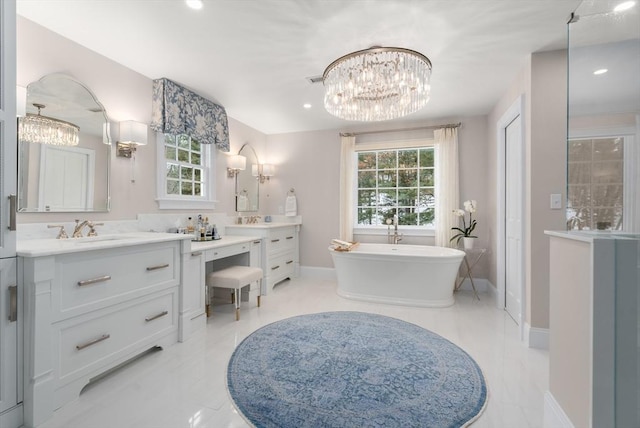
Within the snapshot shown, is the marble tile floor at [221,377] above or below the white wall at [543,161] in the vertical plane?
below

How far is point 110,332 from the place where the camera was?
73.7 inches

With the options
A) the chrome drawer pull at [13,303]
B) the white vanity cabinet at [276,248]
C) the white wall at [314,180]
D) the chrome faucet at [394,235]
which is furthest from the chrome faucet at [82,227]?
the chrome faucet at [394,235]

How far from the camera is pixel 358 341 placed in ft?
7.93

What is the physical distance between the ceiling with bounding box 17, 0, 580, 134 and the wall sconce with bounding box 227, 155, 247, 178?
45.5 inches

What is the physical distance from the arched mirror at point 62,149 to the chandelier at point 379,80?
2037 mm

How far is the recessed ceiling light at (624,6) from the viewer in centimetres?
123

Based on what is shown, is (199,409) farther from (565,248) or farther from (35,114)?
(35,114)

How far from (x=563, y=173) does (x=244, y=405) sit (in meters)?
3.00

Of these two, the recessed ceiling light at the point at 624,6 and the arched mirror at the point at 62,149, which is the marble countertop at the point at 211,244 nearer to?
the arched mirror at the point at 62,149

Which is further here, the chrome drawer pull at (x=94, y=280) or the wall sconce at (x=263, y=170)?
the wall sconce at (x=263, y=170)

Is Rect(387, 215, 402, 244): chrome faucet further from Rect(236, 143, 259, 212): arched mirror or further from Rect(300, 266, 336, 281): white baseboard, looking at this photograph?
Rect(236, 143, 259, 212): arched mirror

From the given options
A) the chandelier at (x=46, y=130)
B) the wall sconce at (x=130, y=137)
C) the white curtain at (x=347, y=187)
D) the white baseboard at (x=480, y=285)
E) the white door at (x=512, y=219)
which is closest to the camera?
the chandelier at (x=46, y=130)

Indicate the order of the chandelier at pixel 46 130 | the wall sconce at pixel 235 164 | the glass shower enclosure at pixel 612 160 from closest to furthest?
the glass shower enclosure at pixel 612 160 < the chandelier at pixel 46 130 < the wall sconce at pixel 235 164

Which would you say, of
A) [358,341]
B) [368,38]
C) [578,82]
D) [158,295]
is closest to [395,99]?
[368,38]
